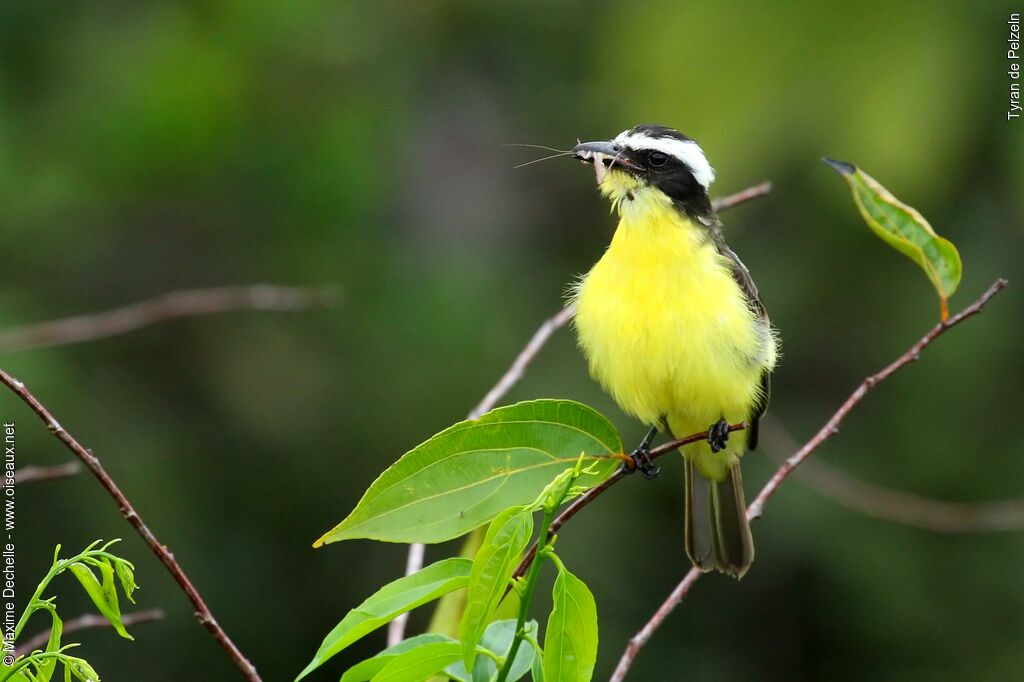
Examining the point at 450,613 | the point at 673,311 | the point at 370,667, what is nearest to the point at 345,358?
the point at 673,311

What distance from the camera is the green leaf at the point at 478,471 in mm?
1955

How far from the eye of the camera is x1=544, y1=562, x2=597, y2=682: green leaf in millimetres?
1722

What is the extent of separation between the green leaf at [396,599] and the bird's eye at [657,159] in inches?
73.4

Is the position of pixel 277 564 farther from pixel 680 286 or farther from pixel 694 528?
pixel 680 286

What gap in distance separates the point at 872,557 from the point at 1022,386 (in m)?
1.03

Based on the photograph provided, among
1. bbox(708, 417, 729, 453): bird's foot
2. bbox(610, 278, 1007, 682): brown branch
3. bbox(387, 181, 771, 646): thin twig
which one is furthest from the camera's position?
bbox(708, 417, 729, 453): bird's foot

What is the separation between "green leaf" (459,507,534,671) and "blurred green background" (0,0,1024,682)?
341 centimetres

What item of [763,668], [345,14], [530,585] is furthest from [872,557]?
[530,585]

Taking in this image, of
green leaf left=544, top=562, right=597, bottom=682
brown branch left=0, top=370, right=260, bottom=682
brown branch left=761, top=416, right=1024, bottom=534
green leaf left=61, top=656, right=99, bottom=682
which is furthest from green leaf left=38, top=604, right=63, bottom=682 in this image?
brown branch left=761, top=416, right=1024, bottom=534

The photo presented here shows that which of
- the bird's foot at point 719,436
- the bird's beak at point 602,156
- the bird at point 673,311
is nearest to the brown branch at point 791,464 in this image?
the bird's foot at point 719,436

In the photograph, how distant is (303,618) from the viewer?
555 cm

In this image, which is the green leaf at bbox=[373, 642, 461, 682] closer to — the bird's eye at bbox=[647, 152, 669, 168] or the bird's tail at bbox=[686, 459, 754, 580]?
the bird's tail at bbox=[686, 459, 754, 580]

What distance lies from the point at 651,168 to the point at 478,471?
1.60m

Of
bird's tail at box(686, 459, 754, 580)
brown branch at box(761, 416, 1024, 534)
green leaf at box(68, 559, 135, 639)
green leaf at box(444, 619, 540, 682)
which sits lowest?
brown branch at box(761, 416, 1024, 534)
